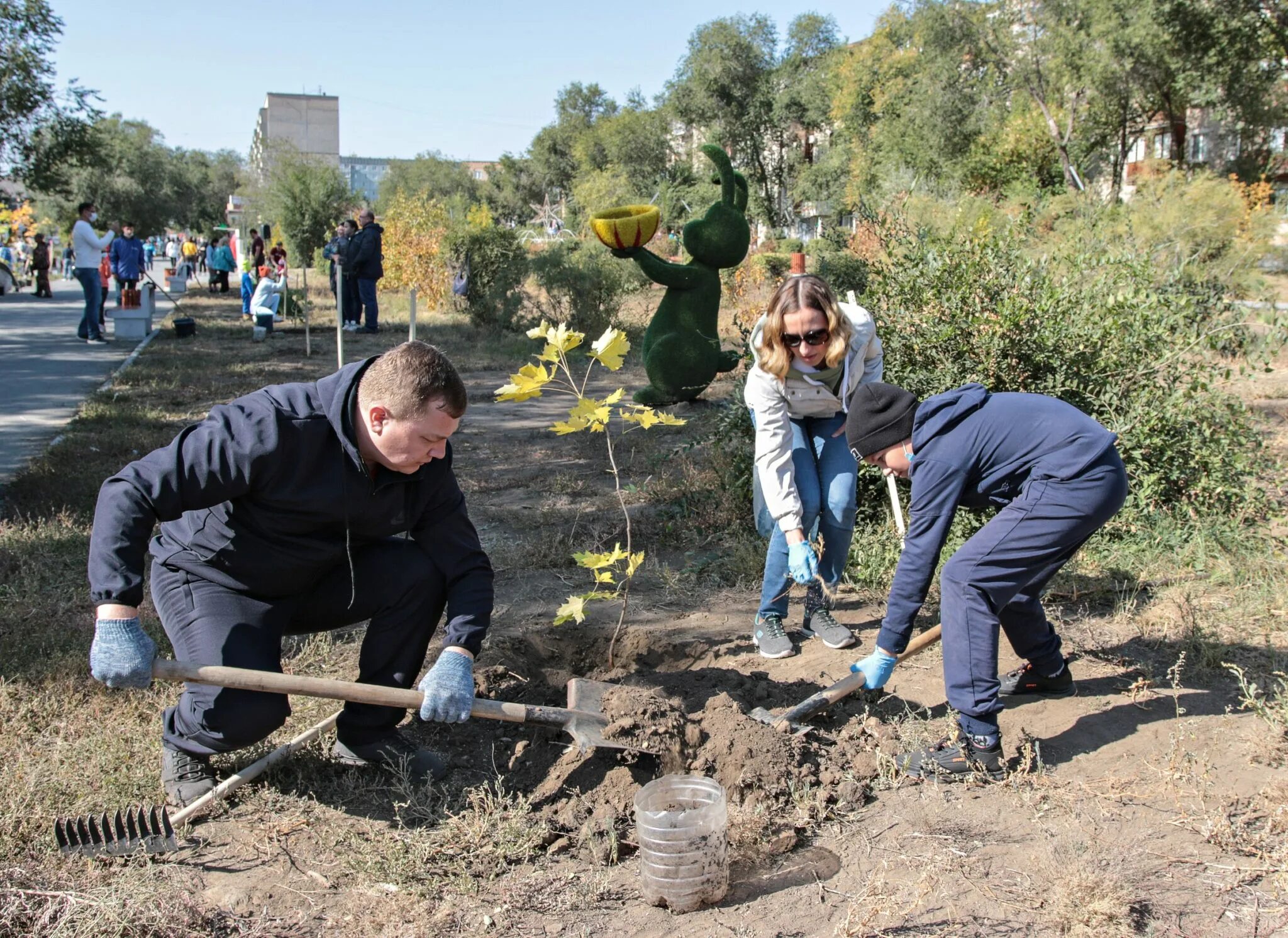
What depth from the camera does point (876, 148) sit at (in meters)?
38.8

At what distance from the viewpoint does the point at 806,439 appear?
3.91 m

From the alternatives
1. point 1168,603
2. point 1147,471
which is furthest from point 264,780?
point 1147,471

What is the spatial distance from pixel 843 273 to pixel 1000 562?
7.87 meters

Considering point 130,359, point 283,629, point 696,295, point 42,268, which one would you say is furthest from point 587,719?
point 42,268

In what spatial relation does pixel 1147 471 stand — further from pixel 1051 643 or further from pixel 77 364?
pixel 77 364

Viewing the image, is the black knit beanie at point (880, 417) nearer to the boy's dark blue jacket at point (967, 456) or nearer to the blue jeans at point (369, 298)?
the boy's dark blue jacket at point (967, 456)

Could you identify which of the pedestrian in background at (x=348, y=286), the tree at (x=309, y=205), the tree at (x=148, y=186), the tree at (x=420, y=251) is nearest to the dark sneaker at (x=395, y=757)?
the pedestrian in background at (x=348, y=286)

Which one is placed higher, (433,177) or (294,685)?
(433,177)

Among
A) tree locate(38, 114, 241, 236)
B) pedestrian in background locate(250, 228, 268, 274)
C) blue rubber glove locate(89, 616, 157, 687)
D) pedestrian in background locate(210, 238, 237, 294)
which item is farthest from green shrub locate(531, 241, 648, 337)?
tree locate(38, 114, 241, 236)

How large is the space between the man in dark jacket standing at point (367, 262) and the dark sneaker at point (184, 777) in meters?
12.7

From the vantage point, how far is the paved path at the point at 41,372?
25.7ft

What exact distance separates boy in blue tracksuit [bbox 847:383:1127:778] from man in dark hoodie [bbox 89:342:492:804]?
1.29 m

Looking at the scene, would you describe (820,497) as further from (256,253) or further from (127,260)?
(256,253)

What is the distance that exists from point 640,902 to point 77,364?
12.2m
